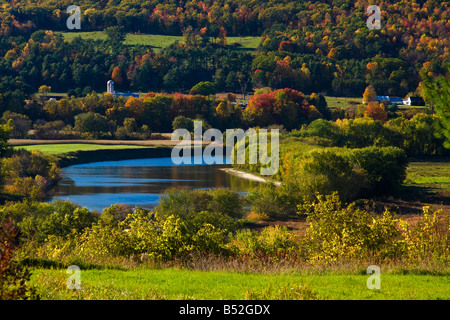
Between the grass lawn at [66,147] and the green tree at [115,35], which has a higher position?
the green tree at [115,35]

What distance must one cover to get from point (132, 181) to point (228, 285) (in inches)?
2291

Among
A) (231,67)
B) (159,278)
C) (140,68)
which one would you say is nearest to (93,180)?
(159,278)

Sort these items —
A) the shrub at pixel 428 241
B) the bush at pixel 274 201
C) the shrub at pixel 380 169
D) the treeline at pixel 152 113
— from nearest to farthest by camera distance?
the shrub at pixel 428 241 → the bush at pixel 274 201 → the shrub at pixel 380 169 → the treeline at pixel 152 113

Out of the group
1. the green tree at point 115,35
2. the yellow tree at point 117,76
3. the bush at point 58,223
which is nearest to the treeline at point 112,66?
the yellow tree at point 117,76

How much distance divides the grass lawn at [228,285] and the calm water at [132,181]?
36617 millimetres

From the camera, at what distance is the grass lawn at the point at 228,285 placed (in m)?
10.3

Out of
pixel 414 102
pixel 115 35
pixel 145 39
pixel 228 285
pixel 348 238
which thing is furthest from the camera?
pixel 145 39

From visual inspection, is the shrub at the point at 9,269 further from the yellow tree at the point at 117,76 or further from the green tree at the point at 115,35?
the green tree at the point at 115,35

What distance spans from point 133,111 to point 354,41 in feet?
259

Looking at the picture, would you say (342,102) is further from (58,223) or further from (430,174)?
(58,223)

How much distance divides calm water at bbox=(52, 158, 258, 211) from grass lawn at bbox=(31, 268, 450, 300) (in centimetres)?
3662

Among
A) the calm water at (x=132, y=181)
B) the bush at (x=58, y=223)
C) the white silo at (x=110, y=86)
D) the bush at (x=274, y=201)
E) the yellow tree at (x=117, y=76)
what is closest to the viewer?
the bush at (x=58, y=223)

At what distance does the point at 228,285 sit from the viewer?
1179 cm

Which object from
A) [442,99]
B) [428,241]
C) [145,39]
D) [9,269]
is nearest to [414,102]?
[145,39]
